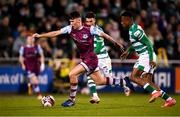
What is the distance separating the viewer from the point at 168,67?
23.7 m

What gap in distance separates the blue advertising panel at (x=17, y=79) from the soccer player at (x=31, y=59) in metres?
1.66

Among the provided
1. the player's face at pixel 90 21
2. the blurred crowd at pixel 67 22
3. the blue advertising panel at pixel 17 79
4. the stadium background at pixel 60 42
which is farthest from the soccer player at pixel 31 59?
the player's face at pixel 90 21

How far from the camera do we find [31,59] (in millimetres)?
21172

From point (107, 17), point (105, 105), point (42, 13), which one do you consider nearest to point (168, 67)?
point (107, 17)

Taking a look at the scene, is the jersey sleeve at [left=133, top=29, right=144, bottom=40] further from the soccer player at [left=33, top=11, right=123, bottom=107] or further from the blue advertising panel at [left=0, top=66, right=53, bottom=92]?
the blue advertising panel at [left=0, top=66, right=53, bottom=92]

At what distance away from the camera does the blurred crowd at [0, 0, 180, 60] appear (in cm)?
2300

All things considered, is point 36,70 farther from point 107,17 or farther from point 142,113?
point 142,113

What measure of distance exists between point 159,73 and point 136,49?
832 cm

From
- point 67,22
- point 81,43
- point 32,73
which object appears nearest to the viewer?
point 81,43

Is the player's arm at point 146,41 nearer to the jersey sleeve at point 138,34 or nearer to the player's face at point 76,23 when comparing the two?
the jersey sleeve at point 138,34

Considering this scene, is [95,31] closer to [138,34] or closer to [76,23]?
[76,23]

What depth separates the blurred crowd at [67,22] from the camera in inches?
906

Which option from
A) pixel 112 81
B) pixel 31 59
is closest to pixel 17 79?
pixel 31 59

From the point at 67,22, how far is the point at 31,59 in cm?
319
